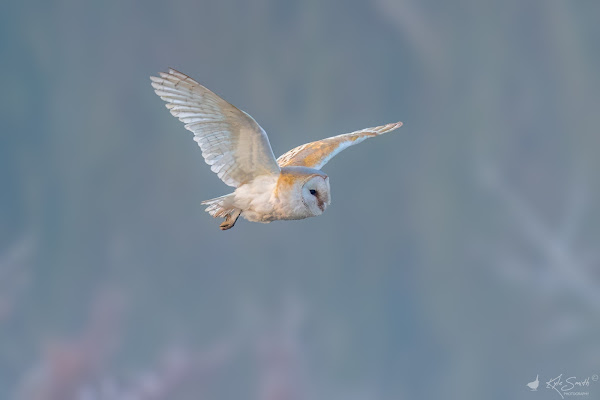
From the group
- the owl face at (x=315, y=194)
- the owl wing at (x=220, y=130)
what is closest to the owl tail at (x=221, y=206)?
the owl wing at (x=220, y=130)

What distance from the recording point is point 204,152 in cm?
1063

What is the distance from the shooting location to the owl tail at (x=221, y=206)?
11.1m

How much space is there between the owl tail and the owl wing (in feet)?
0.96

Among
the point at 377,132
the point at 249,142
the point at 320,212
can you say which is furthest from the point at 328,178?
the point at 377,132

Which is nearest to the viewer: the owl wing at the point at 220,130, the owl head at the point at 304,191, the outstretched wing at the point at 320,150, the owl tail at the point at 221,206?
the owl wing at the point at 220,130

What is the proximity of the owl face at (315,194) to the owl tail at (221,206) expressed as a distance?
1.31 metres

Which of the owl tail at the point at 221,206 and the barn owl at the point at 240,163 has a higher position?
the barn owl at the point at 240,163

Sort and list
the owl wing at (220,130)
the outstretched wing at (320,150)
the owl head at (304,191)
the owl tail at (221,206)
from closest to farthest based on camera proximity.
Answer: the owl wing at (220,130) → the owl head at (304,191) → the owl tail at (221,206) → the outstretched wing at (320,150)

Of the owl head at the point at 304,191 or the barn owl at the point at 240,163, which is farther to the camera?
the owl head at the point at 304,191

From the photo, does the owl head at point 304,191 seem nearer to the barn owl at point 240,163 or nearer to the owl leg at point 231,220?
the barn owl at point 240,163

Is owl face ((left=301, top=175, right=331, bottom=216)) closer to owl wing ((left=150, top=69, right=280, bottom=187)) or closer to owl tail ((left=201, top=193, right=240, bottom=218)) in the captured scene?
owl wing ((left=150, top=69, right=280, bottom=187))

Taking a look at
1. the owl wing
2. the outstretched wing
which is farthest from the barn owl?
the outstretched wing

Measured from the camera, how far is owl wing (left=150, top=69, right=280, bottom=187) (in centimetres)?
1009

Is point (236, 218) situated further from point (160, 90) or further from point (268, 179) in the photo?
point (160, 90)
